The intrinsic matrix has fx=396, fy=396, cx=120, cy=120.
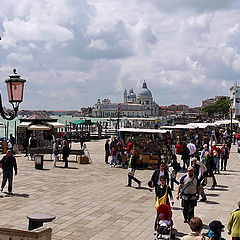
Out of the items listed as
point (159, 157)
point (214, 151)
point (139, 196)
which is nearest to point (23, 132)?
point (159, 157)

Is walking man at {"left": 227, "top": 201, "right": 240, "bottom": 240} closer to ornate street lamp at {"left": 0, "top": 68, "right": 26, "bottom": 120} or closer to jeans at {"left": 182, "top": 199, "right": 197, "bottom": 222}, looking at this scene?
jeans at {"left": 182, "top": 199, "right": 197, "bottom": 222}

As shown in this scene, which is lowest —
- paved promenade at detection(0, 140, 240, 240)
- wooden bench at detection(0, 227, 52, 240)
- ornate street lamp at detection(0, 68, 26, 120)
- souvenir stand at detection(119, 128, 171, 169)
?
paved promenade at detection(0, 140, 240, 240)

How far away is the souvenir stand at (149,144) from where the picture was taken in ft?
60.1

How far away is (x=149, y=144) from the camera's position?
63.6 ft

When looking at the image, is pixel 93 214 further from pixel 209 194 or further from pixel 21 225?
pixel 209 194

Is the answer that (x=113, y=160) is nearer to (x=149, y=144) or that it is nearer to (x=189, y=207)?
(x=149, y=144)

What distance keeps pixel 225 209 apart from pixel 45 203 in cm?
480

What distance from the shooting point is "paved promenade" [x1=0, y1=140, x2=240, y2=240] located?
8479 millimetres

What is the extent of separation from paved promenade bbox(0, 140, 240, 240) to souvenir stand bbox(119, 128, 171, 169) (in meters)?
2.06

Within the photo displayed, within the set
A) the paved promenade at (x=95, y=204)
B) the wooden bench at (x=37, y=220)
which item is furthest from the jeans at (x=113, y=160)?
the wooden bench at (x=37, y=220)

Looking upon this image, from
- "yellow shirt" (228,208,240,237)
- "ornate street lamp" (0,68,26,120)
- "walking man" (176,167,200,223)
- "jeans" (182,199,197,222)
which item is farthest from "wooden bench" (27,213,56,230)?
"jeans" (182,199,197,222)

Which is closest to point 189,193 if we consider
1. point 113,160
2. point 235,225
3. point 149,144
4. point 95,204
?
point 235,225

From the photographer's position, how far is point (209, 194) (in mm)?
12438

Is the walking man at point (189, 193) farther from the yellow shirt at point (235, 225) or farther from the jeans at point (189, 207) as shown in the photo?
the yellow shirt at point (235, 225)
